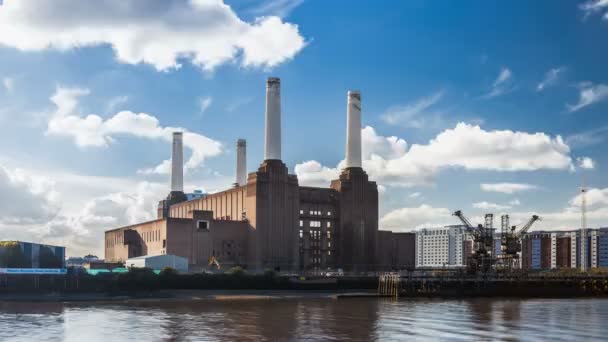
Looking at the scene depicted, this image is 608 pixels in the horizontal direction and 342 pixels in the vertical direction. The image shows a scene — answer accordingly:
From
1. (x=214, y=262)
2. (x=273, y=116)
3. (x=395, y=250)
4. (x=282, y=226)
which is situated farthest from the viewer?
(x=395, y=250)

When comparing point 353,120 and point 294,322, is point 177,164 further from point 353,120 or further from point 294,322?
point 294,322

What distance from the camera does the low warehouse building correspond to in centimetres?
12681

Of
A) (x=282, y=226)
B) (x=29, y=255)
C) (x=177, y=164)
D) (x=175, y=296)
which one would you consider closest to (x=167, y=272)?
(x=175, y=296)

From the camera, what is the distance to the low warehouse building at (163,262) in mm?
126812

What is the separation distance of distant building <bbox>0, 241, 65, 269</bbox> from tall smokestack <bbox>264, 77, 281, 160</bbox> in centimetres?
4244

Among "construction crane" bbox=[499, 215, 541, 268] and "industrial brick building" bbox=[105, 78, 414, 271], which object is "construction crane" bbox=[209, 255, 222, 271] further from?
"construction crane" bbox=[499, 215, 541, 268]

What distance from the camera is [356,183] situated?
493 feet

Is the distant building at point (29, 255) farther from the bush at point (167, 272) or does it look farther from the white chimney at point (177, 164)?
the white chimney at point (177, 164)

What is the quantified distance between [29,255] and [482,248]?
80002 mm

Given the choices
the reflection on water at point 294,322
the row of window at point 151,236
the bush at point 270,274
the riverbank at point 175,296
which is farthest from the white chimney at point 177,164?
the reflection on water at point 294,322

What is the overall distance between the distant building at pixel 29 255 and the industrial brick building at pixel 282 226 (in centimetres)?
1818

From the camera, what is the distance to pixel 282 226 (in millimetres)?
142375

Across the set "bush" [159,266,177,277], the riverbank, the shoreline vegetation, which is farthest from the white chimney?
the riverbank

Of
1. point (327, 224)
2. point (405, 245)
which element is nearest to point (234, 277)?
point (327, 224)
